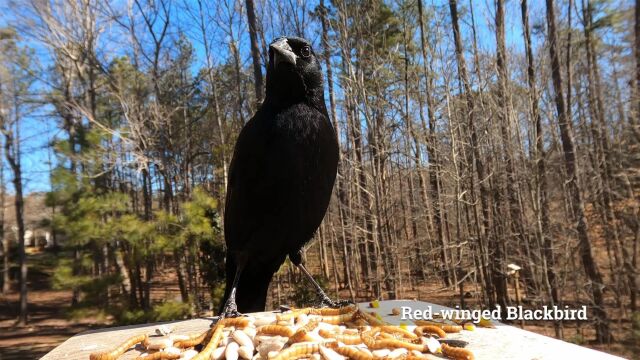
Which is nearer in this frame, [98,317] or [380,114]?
[380,114]

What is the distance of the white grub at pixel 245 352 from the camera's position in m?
1.98

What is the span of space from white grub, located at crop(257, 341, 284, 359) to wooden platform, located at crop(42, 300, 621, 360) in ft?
2.46

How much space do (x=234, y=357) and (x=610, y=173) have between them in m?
12.4

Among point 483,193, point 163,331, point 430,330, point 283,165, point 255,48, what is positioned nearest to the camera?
point 430,330

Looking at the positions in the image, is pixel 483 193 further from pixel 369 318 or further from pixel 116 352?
pixel 116 352

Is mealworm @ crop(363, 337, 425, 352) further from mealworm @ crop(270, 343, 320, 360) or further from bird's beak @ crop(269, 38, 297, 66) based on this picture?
bird's beak @ crop(269, 38, 297, 66)

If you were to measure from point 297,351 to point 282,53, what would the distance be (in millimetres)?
1927

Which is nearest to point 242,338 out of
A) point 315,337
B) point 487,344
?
point 315,337

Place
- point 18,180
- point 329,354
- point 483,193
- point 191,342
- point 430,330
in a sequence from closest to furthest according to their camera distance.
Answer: point 329,354 < point 191,342 < point 430,330 < point 483,193 < point 18,180

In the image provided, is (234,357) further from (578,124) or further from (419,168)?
(578,124)

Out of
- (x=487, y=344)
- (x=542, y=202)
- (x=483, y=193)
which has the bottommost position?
(x=487, y=344)

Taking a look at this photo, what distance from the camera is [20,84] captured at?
17469 mm

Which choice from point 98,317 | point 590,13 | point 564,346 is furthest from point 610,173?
point 98,317

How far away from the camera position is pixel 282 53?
9.05ft
